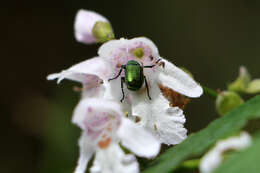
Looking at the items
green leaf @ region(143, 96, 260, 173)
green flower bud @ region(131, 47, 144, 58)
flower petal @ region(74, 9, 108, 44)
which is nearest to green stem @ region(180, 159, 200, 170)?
green leaf @ region(143, 96, 260, 173)

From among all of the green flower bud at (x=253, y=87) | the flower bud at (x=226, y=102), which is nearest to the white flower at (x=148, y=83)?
the flower bud at (x=226, y=102)

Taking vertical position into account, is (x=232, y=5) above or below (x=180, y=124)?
below

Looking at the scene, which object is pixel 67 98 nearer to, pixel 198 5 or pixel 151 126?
pixel 198 5

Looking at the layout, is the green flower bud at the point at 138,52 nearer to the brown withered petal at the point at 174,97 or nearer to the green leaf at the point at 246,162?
the brown withered petal at the point at 174,97

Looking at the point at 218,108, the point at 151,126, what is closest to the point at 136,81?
the point at 151,126

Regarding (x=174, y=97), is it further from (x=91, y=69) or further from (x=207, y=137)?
(x=207, y=137)

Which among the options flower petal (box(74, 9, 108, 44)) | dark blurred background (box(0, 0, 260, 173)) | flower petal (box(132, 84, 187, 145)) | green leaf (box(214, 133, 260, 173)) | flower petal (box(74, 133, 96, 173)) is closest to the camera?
green leaf (box(214, 133, 260, 173))

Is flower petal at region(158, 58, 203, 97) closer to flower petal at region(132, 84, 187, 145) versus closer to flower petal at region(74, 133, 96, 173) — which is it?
flower petal at region(132, 84, 187, 145)
